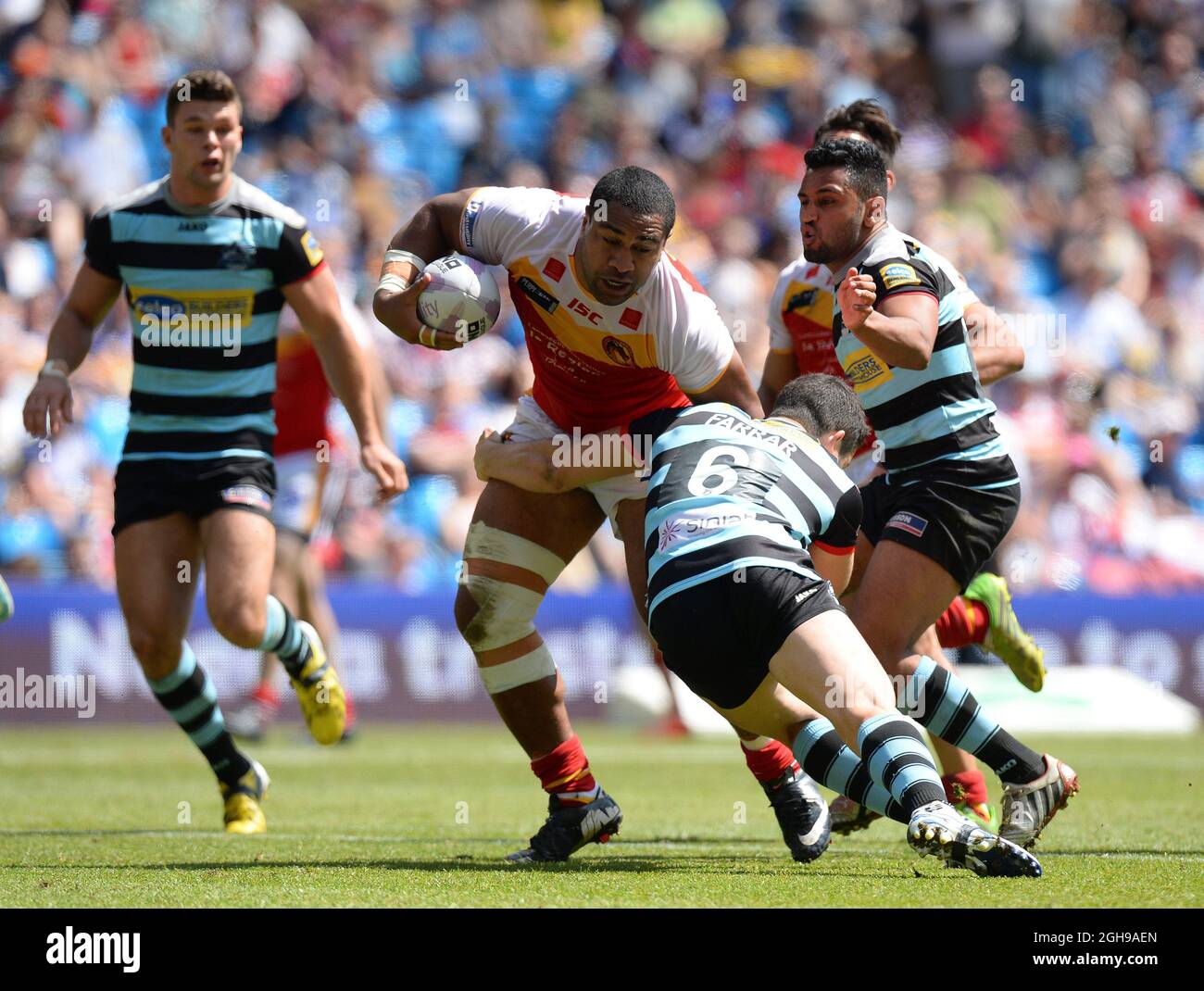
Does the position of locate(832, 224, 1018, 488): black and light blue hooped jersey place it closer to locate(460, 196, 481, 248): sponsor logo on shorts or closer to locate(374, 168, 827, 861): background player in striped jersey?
locate(374, 168, 827, 861): background player in striped jersey

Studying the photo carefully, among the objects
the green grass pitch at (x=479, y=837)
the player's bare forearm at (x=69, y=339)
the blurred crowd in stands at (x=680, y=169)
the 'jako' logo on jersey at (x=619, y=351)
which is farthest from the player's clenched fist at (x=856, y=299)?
the blurred crowd in stands at (x=680, y=169)

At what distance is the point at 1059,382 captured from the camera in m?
15.9

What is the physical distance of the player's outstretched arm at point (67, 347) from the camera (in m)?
6.72

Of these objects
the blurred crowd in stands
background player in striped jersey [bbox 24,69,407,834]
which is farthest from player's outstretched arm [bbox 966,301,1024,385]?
the blurred crowd in stands

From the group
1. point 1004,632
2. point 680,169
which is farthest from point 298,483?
point 680,169

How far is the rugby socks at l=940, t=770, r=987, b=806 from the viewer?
6699 mm

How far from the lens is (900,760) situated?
5.07 meters

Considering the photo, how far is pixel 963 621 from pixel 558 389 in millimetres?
2028

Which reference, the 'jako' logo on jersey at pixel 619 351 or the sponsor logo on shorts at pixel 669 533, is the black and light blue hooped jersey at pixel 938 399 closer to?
the 'jako' logo on jersey at pixel 619 351

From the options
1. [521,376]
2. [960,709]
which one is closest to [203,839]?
[960,709]

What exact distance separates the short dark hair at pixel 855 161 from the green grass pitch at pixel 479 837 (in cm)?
244

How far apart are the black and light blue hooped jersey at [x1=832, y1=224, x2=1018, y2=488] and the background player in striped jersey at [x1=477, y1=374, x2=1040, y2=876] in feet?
1.14

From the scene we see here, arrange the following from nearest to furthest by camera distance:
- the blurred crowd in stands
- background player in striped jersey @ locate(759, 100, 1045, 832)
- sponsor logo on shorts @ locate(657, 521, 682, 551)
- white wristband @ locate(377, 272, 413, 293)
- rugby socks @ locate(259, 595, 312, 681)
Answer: sponsor logo on shorts @ locate(657, 521, 682, 551), white wristband @ locate(377, 272, 413, 293), background player in striped jersey @ locate(759, 100, 1045, 832), rugby socks @ locate(259, 595, 312, 681), the blurred crowd in stands
